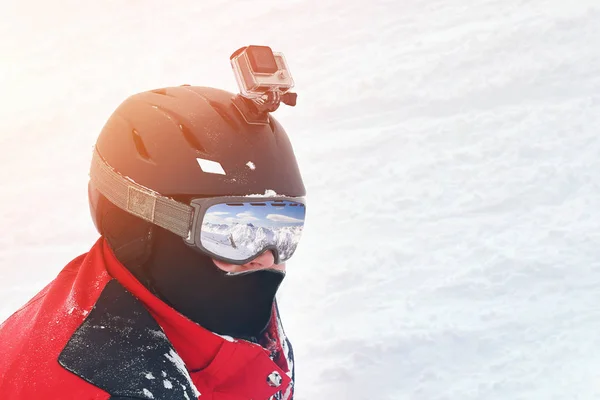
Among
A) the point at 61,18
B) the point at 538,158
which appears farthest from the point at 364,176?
the point at 61,18

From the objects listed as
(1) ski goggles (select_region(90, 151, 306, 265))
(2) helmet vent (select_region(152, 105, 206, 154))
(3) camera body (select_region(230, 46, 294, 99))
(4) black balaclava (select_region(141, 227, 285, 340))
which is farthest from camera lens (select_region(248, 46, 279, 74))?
(4) black balaclava (select_region(141, 227, 285, 340))

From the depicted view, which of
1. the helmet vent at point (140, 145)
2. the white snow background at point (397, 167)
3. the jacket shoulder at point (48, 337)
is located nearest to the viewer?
the jacket shoulder at point (48, 337)

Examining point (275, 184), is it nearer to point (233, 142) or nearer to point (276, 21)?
point (233, 142)

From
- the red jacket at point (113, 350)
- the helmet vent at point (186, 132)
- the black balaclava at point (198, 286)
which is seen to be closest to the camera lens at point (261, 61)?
the helmet vent at point (186, 132)

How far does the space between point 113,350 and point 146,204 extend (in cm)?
43

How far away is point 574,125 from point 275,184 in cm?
361

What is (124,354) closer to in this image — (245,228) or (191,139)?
(245,228)

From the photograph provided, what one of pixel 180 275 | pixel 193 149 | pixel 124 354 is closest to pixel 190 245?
pixel 180 275

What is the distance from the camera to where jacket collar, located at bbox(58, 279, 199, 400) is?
1893 mm

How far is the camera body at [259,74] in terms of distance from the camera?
2268mm

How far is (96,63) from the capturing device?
23.9ft

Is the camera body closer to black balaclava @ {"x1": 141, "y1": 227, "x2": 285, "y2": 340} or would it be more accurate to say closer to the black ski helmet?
the black ski helmet

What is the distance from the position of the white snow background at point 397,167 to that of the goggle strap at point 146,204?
175cm

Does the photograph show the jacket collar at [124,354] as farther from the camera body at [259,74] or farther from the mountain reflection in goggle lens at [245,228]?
the camera body at [259,74]
